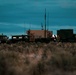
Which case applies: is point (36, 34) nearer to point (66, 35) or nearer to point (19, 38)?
point (19, 38)

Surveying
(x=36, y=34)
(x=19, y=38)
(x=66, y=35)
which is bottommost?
(x=19, y=38)

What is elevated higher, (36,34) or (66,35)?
(36,34)

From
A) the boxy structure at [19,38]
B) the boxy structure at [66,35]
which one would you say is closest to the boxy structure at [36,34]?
the boxy structure at [19,38]

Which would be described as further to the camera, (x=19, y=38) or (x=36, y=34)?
(x=36, y=34)

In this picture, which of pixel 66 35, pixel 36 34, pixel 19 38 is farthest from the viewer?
pixel 36 34

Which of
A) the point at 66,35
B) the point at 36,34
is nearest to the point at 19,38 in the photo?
the point at 36,34

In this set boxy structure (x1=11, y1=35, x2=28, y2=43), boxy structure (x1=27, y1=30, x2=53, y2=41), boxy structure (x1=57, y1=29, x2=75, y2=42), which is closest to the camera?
boxy structure (x1=57, y1=29, x2=75, y2=42)

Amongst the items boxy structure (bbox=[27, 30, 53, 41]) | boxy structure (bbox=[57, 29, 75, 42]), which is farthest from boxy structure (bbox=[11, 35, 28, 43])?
boxy structure (bbox=[57, 29, 75, 42])

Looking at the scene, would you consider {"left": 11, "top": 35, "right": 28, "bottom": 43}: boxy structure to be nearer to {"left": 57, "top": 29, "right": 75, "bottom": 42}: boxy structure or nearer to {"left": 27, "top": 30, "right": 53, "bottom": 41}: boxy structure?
{"left": 27, "top": 30, "right": 53, "bottom": 41}: boxy structure

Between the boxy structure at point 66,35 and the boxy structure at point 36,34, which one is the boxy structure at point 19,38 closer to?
the boxy structure at point 36,34

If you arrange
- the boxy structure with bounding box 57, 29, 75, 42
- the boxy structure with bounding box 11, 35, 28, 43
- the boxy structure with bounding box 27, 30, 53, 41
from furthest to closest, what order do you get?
the boxy structure with bounding box 27, 30, 53, 41, the boxy structure with bounding box 11, 35, 28, 43, the boxy structure with bounding box 57, 29, 75, 42

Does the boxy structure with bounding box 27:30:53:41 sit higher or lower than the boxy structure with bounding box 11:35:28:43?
higher

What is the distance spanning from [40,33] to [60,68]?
7271 centimetres

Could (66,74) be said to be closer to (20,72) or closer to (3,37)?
(20,72)
